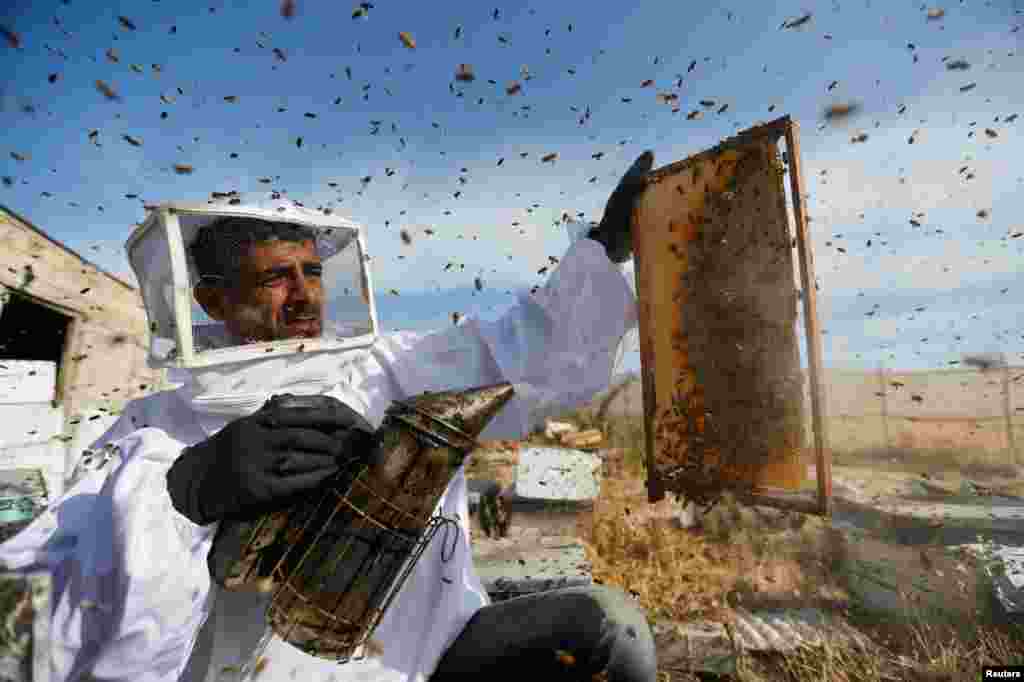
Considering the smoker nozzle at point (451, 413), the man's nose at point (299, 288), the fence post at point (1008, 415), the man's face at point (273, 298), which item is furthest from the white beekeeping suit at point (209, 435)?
the fence post at point (1008, 415)

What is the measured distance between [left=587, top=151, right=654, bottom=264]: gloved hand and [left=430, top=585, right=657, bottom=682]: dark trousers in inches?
65.7

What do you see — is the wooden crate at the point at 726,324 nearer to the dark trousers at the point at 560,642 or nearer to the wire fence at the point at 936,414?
the dark trousers at the point at 560,642

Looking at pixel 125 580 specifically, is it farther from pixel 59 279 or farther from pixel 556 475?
pixel 59 279

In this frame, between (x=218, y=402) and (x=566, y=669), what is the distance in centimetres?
197

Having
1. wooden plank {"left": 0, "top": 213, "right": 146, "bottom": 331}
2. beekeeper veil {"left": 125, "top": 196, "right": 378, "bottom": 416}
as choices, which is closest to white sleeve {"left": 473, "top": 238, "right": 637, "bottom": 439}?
beekeeper veil {"left": 125, "top": 196, "right": 378, "bottom": 416}

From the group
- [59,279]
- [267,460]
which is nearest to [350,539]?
[267,460]

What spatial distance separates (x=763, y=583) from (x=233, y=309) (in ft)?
31.6

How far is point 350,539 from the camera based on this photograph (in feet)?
6.56

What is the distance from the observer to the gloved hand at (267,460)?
2.02 meters

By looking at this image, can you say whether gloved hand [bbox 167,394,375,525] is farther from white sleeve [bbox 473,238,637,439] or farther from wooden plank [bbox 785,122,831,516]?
wooden plank [bbox 785,122,831,516]

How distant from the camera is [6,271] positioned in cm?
1077

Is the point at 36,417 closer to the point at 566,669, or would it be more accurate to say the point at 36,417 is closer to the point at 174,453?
the point at 174,453

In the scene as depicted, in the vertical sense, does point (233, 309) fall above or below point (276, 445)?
above

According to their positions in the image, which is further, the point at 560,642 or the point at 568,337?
the point at 568,337
